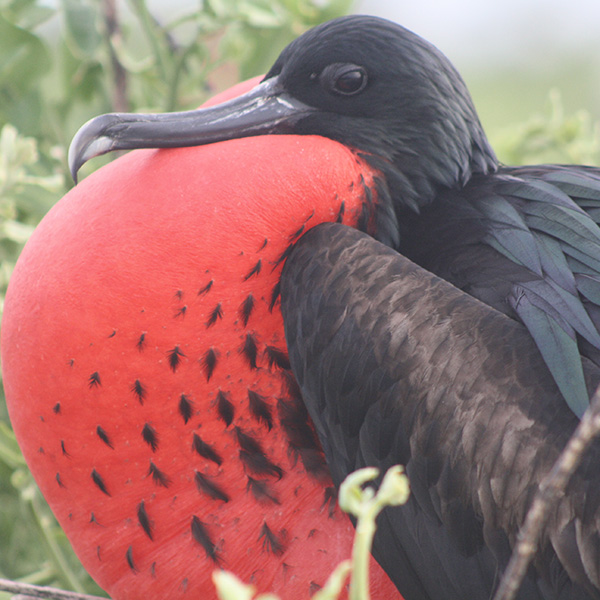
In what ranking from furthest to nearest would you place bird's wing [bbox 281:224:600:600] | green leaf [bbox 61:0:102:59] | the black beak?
green leaf [bbox 61:0:102:59], the black beak, bird's wing [bbox 281:224:600:600]

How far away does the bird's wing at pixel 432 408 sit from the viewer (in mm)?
700

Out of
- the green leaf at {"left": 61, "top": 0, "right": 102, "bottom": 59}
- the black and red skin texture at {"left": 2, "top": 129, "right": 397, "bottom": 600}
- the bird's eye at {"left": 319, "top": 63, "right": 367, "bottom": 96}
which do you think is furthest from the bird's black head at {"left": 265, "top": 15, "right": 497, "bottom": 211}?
the green leaf at {"left": 61, "top": 0, "right": 102, "bottom": 59}

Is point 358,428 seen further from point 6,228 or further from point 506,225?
point 6,228

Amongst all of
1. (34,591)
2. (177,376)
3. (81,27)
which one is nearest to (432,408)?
(177,376)

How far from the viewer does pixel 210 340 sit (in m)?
0.79

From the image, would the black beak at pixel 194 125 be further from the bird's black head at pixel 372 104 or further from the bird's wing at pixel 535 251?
the bird's wing at pixel 535 251

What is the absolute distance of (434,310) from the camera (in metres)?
0.75

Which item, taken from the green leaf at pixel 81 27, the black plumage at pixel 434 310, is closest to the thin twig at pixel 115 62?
the green leaf at pixel 81 27

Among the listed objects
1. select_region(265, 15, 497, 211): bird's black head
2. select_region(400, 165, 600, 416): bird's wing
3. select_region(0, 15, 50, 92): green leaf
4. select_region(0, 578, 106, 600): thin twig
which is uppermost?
Result: select_region(0, 15, 50, 92): green leaf

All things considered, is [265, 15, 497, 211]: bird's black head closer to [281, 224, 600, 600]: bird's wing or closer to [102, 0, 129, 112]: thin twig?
[281, 224, 600, 600]: bird's wing

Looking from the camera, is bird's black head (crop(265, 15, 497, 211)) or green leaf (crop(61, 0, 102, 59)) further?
green leaf (crop(61, 0, 102, 59))

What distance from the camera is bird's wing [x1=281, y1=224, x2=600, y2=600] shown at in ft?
2.30

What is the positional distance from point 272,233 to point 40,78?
2.51ft

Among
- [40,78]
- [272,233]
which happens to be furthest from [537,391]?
[40,78]
